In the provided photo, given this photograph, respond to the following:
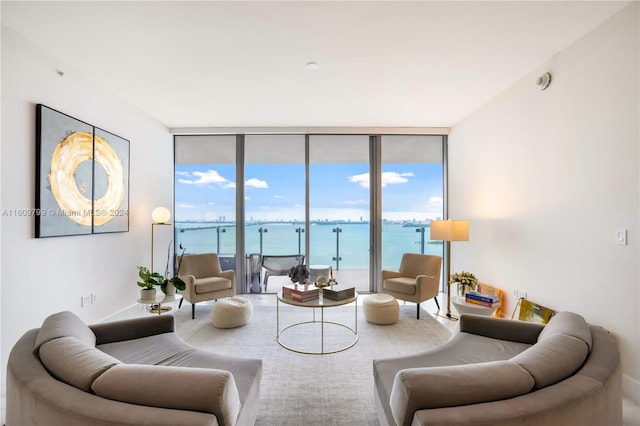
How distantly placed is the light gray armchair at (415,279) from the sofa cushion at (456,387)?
8.46 feet

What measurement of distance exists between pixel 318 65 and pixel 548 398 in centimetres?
290

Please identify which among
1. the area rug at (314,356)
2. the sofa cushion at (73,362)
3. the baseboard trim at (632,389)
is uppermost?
the sofa cushion at (73,362)

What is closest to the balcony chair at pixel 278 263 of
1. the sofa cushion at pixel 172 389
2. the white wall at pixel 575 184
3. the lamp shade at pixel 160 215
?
the lamp shade at pixel 160 215

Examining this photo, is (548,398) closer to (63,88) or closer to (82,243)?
(82,243)

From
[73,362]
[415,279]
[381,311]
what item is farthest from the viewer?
[415,279]

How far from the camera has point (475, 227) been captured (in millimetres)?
4227

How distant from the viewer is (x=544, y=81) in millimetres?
2896

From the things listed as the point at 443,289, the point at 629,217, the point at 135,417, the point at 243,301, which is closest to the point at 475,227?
the point at 443,289

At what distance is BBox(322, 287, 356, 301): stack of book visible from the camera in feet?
9.76

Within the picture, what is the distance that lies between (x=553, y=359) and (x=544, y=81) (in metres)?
2.71

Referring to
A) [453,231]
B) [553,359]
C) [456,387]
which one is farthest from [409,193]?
[456,387]

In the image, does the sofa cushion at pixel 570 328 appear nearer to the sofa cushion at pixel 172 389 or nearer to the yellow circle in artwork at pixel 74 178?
the sofa cushion at pixel 172 389

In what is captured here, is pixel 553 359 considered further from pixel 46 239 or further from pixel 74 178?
pixel 74 178

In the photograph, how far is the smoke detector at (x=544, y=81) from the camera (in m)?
2.86
